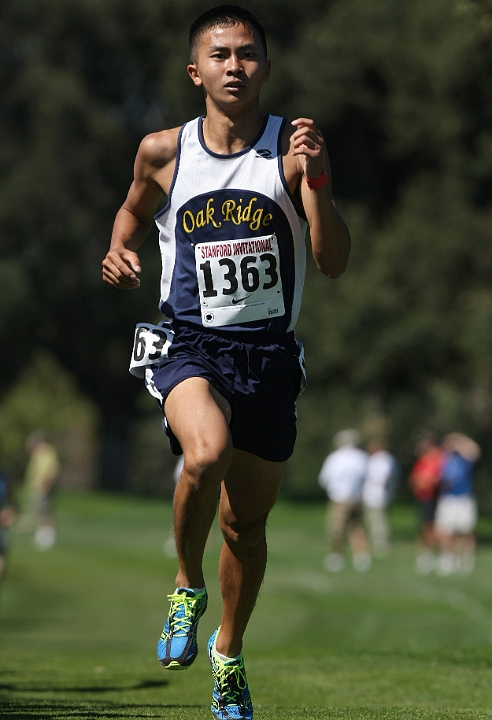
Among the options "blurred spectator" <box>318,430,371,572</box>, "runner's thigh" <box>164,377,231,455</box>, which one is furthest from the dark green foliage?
"runner's thigh" <box>164,377,231,455</box>

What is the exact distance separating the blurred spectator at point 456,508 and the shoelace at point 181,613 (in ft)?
61.1

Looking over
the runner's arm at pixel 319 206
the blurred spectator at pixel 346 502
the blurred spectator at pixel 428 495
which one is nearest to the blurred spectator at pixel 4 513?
the blurred spectator at pixel 346 502

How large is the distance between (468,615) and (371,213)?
75.5 ft

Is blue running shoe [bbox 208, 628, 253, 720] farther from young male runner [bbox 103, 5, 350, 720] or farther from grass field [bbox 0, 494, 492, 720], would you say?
grass field [bbox 0, 494, 492, 720]

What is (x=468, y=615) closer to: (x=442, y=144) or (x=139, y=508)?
(x=442, y=144)

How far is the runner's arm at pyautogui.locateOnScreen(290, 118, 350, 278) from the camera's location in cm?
515

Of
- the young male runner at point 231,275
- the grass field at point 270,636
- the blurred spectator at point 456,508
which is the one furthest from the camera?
the blurred spectator at point 456,508

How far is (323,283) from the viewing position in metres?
36.9

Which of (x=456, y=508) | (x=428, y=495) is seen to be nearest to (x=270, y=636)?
(x=456, y=508)

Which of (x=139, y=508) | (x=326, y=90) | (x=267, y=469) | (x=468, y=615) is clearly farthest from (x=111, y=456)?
(x=267, y=469)

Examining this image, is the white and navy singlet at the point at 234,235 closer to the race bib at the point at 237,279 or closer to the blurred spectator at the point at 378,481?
the race bib at the point at 237,279

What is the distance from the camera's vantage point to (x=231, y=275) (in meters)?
5.48

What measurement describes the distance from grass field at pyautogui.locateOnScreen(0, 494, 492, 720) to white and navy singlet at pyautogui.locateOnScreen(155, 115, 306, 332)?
6.70 feet

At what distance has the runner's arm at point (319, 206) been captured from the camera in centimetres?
515
